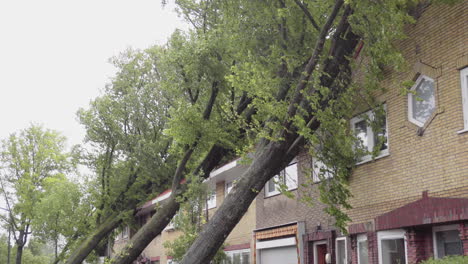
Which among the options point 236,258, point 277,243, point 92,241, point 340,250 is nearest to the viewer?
point 340,250

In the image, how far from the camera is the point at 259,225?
1984 cm

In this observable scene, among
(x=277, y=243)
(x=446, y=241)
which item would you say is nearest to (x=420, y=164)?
(x=446, y=241)

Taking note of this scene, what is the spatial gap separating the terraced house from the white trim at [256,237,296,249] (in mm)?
1252

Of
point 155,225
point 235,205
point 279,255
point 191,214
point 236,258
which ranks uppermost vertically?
point 191,214

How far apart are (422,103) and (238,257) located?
1101 cm

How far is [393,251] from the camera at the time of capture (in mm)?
13086

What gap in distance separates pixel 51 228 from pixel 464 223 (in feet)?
82.3

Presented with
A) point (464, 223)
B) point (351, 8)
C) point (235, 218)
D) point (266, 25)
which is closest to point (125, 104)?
point (266, 25)

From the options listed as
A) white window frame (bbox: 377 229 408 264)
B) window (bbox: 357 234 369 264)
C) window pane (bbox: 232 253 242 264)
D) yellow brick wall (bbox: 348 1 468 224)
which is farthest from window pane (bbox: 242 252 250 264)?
white window frame (bbox: 377 229 408 264)

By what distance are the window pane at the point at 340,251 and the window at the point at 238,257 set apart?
5884 mm

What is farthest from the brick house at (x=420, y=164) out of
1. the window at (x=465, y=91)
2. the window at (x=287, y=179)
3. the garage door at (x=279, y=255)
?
the window at (x=287, y=179)

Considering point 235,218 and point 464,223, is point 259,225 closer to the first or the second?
point 235,218

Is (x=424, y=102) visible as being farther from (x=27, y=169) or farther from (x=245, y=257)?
(x=27, y=169)

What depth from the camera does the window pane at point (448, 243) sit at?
1132 cm
